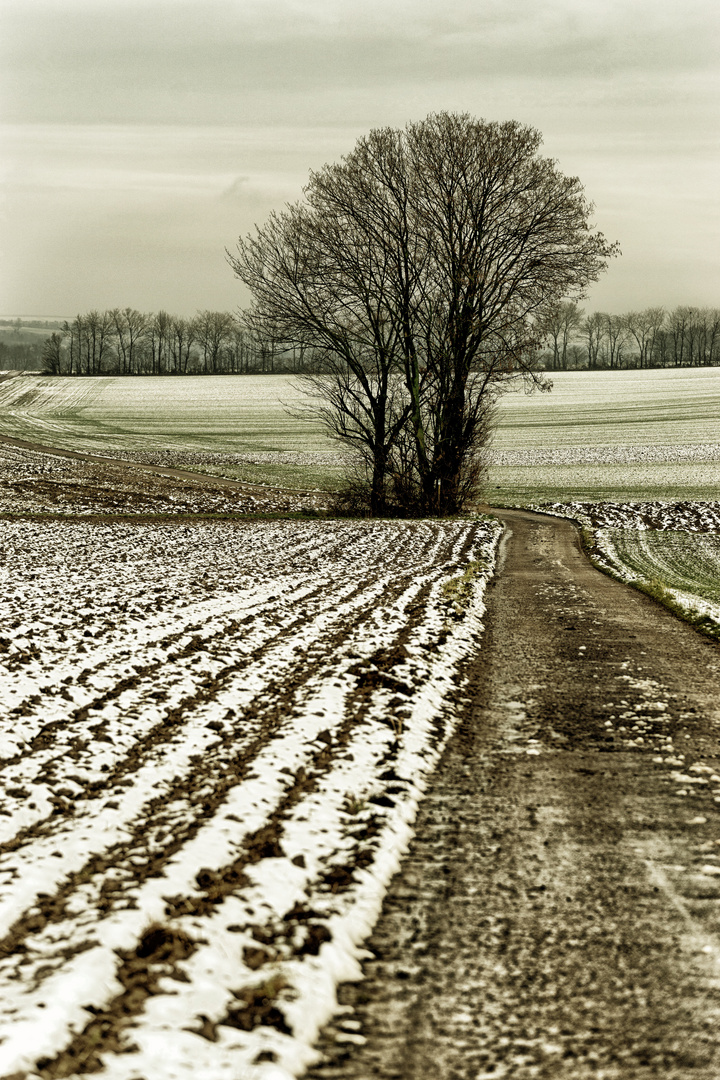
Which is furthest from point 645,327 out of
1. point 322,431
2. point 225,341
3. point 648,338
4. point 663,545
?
point 663,545

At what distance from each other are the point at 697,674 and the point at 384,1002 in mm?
7028

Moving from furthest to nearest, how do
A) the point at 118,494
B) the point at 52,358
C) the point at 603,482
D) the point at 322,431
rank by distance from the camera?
the point at 52,358, the point at 322,431, the point at 603,482, the point at 118,494

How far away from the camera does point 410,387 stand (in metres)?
31.3

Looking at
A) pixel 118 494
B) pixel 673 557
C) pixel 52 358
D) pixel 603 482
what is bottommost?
pixel 673 557

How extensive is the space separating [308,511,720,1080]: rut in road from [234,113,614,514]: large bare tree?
73.6ft

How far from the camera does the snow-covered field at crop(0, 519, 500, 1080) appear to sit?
3576 mm

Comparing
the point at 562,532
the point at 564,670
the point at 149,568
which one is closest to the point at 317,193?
the point at 562,532

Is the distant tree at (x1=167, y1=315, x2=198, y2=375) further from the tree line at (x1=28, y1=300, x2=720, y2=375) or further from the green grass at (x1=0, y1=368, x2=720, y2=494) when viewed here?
the green grass at (x1=0, y1=368, x2=720, y2=494)

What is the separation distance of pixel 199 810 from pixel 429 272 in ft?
88.6

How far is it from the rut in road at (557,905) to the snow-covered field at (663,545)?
18.0 ft

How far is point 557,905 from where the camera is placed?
4691 mm

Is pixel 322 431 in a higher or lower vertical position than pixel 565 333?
lower

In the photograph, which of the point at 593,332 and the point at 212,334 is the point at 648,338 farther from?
the point at 212,334

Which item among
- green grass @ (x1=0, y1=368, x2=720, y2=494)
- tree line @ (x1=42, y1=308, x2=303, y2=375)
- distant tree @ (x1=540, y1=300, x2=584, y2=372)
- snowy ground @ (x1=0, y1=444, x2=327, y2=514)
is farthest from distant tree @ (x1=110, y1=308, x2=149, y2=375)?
snowy ground @ (x1=0, y1=444, x2=327, y2=514)
